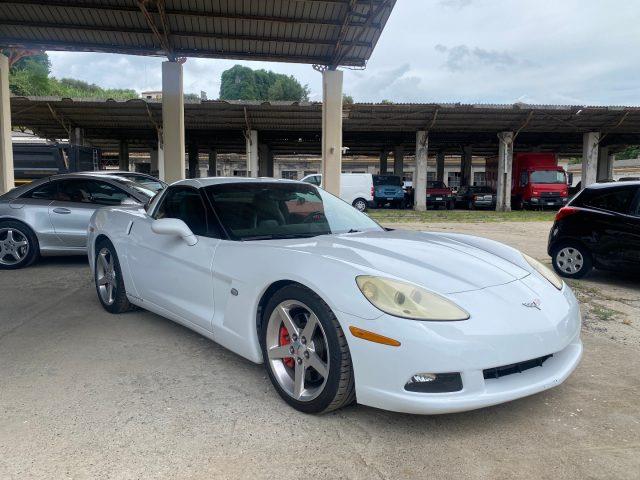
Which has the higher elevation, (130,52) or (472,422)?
(130,52)

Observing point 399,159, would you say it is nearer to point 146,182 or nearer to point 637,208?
Answer: point 146,182

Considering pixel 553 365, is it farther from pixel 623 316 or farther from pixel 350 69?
pixel 350 69

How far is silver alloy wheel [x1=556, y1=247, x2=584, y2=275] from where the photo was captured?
6.82m

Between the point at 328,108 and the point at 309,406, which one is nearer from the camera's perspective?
the point at 309,406

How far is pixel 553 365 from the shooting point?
2738 mm

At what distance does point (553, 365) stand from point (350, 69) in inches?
516

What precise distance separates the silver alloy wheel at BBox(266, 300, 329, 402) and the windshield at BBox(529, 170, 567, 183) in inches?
1006

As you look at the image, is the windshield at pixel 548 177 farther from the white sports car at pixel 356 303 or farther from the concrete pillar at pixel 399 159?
the white sports car at pixel 356 303

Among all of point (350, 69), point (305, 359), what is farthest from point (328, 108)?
point (305, 359)

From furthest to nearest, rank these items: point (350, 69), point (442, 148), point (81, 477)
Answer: point (442, 148) → point (350, 69) → point (81, 477)

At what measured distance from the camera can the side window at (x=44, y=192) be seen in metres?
7.41

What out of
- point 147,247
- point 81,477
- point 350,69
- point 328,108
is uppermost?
point 350,69

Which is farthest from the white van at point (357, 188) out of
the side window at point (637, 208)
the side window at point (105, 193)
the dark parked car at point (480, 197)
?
the side window at point (637, 208)

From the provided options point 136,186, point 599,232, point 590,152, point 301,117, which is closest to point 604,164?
point 590,152
